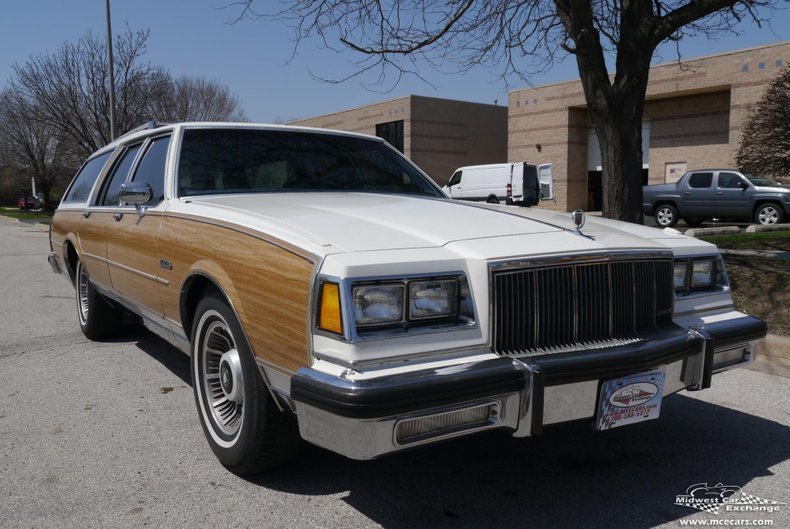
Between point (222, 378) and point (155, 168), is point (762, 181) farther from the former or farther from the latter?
point (222, 378)

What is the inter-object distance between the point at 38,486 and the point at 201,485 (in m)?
0.74

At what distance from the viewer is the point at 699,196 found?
18922mm

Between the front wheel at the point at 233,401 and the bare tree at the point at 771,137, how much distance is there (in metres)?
15.1

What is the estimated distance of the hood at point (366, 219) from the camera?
260cm

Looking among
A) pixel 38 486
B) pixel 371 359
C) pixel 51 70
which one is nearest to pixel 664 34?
pixel 371 359

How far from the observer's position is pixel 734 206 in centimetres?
1825

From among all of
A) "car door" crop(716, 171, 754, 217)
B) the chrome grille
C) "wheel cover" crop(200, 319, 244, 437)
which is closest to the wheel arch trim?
"wheel cover" crop(200, 319, 244, 437)

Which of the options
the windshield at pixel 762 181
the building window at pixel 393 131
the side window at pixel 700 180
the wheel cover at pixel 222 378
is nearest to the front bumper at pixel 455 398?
the wheel cover at pixel 222 378

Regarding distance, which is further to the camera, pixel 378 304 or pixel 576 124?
pixel 576 124

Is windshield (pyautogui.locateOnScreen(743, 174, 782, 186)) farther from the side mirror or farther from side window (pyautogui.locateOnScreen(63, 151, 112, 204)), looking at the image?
the side mirror

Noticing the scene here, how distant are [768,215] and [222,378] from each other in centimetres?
1832

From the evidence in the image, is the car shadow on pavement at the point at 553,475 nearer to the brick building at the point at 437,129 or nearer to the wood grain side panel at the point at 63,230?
the wood grain side panel at the point at 63,230

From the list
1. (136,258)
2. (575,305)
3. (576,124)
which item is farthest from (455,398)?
(576,124)

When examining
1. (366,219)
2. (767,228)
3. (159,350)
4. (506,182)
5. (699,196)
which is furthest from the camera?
(506,182)
